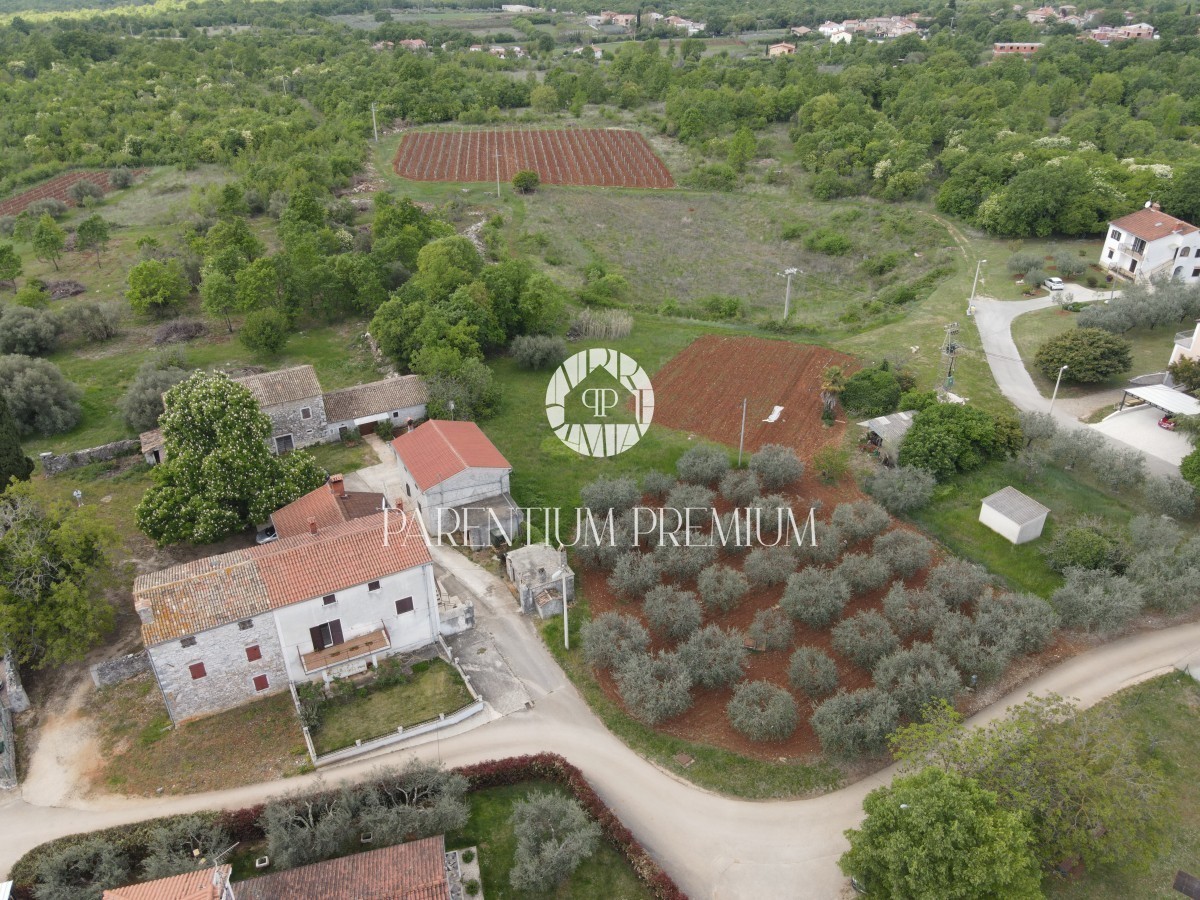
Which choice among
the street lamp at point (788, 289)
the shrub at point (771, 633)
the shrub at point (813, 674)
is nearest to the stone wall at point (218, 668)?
the shrub at point (771, 633)

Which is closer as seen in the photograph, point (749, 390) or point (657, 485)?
point (657, 485)

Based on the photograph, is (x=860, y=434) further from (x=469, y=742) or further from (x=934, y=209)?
(x=934, y=209)

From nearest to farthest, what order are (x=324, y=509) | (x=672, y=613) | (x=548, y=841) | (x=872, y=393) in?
(x=548, y=841)
(x=672, y=613)
(x=324, y=509)
(x=872, y=393)

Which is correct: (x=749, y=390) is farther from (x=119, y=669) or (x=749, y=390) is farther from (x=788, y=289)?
(x=119, y=669)

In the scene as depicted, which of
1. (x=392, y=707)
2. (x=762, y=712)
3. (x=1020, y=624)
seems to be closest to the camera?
(x=762, y=712)

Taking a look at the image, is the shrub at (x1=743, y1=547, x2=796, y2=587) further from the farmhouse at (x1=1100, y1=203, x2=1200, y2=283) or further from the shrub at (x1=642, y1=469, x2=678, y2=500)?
the farmhouse at (x1=1100, y1=203, x2=1200, y2=283)

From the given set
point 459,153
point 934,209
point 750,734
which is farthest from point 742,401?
point 459,153

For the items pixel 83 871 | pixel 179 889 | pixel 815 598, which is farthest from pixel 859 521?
pixel 83 871
